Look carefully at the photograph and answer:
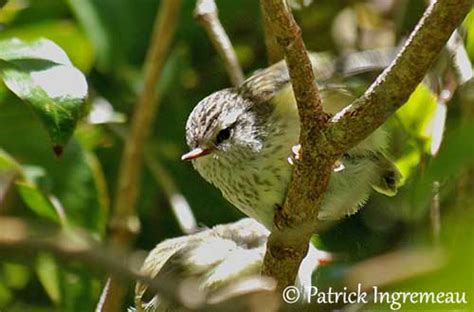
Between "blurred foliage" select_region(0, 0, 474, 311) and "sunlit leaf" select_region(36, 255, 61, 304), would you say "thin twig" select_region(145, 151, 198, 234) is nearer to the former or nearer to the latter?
"blurred foliage" select_region(0, 0, 474, 311)

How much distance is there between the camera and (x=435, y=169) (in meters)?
1.55

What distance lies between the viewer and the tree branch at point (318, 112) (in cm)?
111

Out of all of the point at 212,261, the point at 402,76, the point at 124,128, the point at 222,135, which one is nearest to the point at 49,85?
the point at 212,261

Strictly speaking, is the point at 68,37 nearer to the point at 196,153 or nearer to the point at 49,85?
the point at 196,153

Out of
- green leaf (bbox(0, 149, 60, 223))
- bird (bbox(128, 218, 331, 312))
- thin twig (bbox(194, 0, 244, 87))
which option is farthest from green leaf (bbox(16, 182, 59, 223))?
thin twig (bbox(194, 0, 244, 87))

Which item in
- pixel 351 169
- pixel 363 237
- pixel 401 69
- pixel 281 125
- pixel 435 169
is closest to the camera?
pixel 401 69

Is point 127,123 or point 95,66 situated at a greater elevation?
point 95,66

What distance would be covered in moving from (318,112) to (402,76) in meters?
0.15

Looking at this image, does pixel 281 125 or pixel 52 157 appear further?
pixel 52 157

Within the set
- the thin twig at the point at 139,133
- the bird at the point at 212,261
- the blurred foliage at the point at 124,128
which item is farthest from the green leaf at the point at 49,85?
the thin twig at the point at 139,133

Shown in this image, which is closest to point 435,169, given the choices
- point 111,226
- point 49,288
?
point 111,226

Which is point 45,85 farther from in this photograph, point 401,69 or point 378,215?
point 378,215

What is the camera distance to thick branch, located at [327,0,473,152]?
109cm

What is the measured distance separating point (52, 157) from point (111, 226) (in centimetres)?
26
